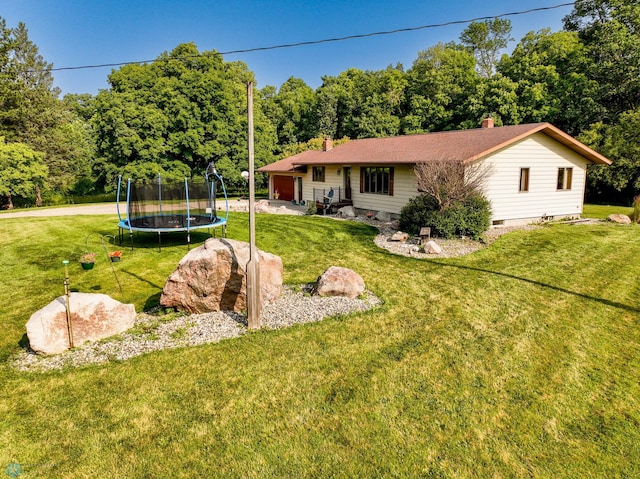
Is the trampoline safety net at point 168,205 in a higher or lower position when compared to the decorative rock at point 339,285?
higher

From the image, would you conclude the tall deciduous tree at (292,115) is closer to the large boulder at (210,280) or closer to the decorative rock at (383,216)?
the decorative rock at (383,216)

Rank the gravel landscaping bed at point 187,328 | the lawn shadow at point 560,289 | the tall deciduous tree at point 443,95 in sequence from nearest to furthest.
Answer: the gravel landscaping bed at point 187,328 → the lawn shadow at point 560,289 → the tall deciduous tree at point 443,95

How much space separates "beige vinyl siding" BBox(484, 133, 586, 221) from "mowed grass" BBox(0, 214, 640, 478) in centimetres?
832

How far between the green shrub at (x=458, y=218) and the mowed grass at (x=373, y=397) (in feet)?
16.2

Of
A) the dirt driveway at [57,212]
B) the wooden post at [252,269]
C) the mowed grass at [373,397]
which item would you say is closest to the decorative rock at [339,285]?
the mowed grass at [373,397]

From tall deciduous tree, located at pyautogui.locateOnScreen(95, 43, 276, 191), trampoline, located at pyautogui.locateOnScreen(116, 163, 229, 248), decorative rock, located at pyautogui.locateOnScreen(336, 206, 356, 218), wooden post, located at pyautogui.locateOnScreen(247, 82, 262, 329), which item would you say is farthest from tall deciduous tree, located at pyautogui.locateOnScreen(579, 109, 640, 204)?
wooden post, located at pyautogui.locateOnScreen(247, 82, 262, 329)

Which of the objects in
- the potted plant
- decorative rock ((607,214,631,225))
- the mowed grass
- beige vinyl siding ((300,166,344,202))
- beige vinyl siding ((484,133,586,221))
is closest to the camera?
the mowed grass

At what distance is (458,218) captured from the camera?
45.8ft

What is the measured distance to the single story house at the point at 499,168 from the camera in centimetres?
1645

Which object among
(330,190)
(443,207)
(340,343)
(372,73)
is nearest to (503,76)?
(372,73)

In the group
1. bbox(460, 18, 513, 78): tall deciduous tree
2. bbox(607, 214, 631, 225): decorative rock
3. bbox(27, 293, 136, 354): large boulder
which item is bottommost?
bbox(27, 293, 136, 354): large boulder

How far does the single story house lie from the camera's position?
54.0 feet

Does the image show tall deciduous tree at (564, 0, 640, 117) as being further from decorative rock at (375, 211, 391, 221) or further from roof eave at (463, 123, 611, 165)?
decorative rock at (375, 211, 391, 221)

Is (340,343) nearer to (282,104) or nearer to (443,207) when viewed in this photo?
(443,207)
